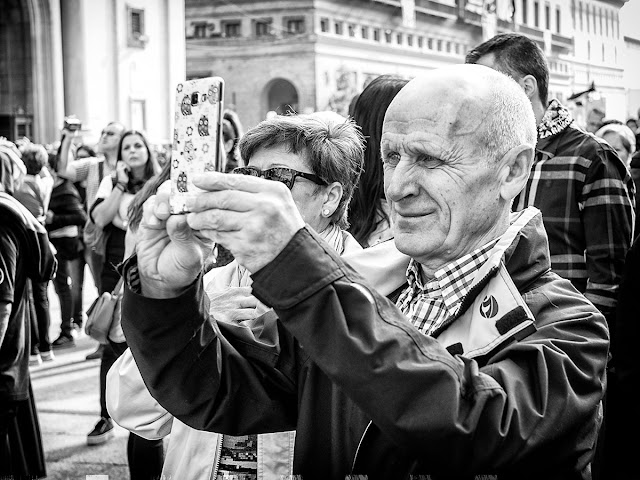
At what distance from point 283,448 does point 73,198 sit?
7588 mm

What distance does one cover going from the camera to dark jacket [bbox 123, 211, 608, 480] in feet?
4.78

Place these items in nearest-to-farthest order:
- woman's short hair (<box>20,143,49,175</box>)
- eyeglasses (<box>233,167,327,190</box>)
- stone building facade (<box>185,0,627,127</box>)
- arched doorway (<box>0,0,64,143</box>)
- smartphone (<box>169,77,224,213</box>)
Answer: smartphone (<box>169,77,224,213</box>), eyeglasses (<box>233,167,327,190</box>), woman's short hair (<box>20,143,49,175</box>), arched doorway (<box>0,0,64,143</box>), stone building facade (<box>185,0,627,127</box>)

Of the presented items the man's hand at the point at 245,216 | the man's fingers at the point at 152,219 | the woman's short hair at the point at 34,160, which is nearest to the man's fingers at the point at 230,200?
the man's hand at the point at 245,216

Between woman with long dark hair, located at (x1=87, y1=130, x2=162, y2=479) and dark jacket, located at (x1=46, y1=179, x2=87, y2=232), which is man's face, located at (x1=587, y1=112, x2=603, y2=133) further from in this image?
woman with long dark hair, located at (x1=87, y1=130, x2=162, y2=479)

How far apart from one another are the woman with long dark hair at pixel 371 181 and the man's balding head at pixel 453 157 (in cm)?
176

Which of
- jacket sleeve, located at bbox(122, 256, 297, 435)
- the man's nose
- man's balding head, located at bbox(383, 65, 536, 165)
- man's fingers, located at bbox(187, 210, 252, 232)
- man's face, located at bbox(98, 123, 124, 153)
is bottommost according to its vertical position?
jacket sleeve, located at bbox(122, 256, 297, 435)

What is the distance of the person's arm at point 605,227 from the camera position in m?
4.03

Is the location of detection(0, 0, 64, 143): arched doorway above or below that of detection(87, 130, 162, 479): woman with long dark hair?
above

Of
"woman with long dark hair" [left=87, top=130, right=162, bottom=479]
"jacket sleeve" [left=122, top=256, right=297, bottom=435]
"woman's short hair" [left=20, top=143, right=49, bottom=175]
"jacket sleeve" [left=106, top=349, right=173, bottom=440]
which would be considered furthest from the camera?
"woman's short hair" [left=20, top=143, right=49, bottom=175]

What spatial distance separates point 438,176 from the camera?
72.1 inches

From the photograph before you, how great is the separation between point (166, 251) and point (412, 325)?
48cm

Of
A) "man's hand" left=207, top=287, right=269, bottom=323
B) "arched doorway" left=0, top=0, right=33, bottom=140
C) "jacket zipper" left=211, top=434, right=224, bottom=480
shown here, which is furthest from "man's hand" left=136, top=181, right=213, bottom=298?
"arched doorway" left=0, top=0, right=33, bottom=140

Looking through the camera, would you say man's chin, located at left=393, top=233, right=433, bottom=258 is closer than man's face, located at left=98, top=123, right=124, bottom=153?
Yes

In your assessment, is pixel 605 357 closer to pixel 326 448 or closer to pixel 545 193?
pixel 326 448
